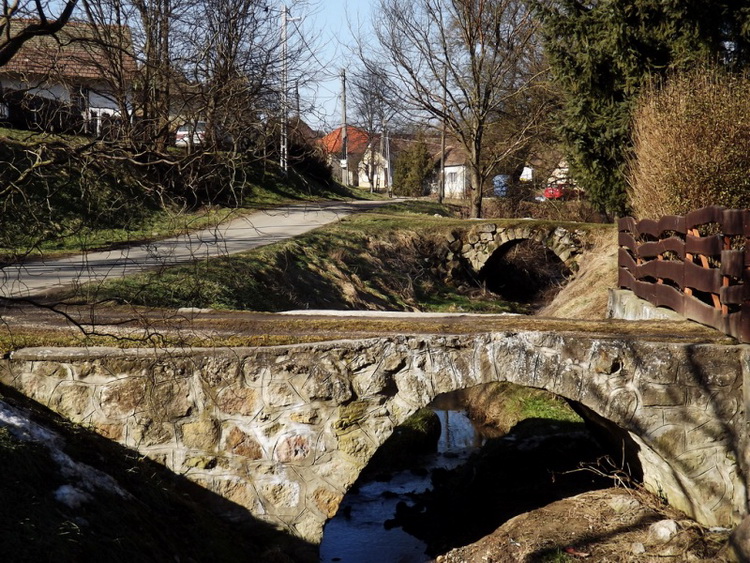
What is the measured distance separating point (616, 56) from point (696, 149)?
4285mm

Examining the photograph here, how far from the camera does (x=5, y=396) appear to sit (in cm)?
503

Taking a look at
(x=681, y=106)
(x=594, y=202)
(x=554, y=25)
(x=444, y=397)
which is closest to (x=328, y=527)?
(x=444, y=397)

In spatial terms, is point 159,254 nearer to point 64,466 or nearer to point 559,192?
point 64,466

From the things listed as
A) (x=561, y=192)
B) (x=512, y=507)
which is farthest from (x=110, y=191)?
(x=561, y=192)

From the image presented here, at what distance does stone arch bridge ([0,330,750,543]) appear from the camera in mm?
5320

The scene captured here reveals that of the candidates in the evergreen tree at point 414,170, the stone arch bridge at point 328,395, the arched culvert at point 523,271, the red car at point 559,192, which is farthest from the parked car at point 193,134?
the evergreen tree at point 414,170

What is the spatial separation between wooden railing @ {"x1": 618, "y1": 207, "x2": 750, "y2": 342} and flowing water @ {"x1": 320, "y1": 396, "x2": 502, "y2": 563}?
3042 mm

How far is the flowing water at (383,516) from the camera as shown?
6770 millimetres

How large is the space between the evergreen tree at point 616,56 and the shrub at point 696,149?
1974 mm

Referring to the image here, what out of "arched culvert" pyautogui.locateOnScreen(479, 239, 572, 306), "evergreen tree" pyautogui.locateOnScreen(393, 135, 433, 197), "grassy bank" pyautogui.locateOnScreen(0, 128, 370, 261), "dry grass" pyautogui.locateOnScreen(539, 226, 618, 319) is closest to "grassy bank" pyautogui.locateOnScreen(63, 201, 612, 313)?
"grassy bank" pyautogui.locateOnScreen(0, 128, 370, 261)

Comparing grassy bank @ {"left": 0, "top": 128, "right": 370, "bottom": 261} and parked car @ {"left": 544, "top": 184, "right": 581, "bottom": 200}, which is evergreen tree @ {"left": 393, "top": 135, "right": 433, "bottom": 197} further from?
parked car @ {"left": 544, "top": 184, "right": 581, "bottom": 200}

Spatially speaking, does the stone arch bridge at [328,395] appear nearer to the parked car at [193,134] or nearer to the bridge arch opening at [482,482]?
the bridge arch opening at [482,482]

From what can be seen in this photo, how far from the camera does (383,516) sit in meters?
7.64

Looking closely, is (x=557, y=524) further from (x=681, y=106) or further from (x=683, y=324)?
(x=681, y=106)
